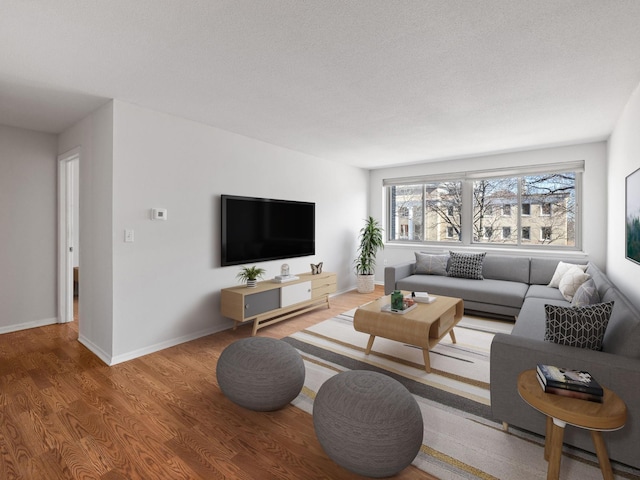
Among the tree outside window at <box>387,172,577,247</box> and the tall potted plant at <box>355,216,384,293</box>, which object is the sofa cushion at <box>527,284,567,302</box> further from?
the tall potted plant at <box>355,216,384,293</box>

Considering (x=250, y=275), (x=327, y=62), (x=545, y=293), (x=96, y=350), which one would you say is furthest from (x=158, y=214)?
(x=545, y=293)

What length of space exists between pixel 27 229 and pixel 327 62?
4023mm

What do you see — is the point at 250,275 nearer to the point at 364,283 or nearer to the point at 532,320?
the point at 364,283

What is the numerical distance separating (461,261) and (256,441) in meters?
3.95

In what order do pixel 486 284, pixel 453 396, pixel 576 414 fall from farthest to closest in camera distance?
pixel 486 284, pixel 453 396, pixel 576 414

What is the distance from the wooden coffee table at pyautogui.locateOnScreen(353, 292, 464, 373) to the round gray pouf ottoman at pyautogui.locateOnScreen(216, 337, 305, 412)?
2.89ft

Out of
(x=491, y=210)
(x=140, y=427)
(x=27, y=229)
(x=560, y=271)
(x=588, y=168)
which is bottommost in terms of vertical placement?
(x=140, y=427)

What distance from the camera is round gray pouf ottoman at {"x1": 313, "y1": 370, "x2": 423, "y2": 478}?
1.52m

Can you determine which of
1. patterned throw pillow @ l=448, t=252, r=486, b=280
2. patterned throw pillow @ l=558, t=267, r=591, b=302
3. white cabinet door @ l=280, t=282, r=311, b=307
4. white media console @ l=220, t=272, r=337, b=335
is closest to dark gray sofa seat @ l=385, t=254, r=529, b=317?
patterned throw pillow @ l=448, t=252, r=486, b=280

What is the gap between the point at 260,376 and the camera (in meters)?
2.08

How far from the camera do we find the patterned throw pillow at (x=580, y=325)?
6.09 feet

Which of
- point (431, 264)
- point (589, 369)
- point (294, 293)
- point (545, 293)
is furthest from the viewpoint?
point (431, 264)

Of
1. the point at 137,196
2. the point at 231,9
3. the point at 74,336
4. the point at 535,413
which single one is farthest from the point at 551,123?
the point at 74,336

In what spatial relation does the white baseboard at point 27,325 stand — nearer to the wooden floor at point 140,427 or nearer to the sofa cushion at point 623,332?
the wooden floor at point 140,427
